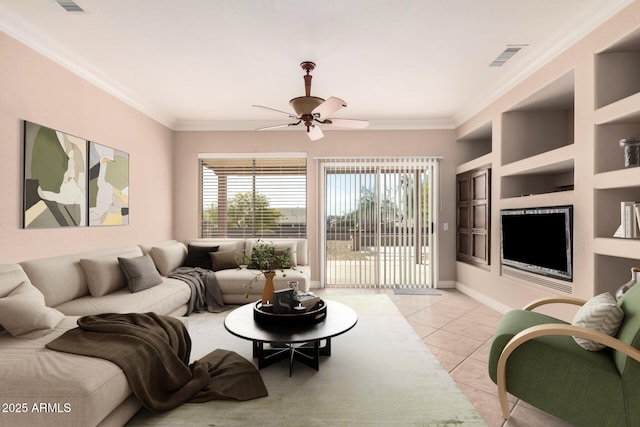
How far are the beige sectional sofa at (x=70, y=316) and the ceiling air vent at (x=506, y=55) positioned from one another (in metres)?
3.36

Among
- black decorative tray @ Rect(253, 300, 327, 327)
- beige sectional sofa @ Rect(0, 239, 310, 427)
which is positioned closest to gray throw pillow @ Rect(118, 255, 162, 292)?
beige sectional sofa @ Rect(0, 239, 310, 427)

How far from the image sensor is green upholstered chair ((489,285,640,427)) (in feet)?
5.44

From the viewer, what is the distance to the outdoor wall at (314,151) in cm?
552

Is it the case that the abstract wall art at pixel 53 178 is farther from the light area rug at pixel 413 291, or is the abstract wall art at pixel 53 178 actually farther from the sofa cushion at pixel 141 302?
the light area rug at pixel 413 291

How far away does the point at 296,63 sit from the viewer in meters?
3.41

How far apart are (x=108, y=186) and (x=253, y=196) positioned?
223cm

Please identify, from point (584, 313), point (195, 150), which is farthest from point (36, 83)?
point (584, 313)

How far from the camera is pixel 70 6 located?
251cm

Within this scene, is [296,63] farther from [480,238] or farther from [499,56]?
[480,238]

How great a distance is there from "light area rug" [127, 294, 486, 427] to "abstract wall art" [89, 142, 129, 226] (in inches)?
74.1

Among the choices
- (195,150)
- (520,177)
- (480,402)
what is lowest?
(480,402)

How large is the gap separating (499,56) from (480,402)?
3156 millimetres

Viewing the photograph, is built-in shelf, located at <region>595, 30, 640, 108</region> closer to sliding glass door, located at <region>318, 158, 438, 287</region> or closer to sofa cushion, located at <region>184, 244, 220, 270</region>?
sliding glass door, located at <region>318, 158, 438, 287</region>

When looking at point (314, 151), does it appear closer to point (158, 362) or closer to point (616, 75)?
→ point (616, 75)
